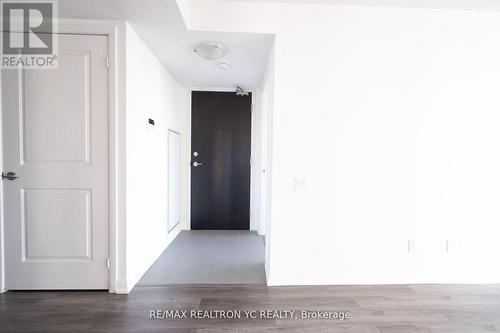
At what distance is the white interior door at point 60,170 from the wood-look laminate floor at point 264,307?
23 cm

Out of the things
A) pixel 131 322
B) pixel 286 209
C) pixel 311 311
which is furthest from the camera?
pixel 286 209

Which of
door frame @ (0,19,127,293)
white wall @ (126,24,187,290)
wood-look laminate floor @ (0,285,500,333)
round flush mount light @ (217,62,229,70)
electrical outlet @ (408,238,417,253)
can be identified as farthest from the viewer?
round flush mount light @ (217,62,229,70)

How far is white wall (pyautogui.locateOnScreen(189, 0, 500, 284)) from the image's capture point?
6.42ft

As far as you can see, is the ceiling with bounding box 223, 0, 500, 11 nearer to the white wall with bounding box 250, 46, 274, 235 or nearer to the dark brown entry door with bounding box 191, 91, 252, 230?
the white wall with bounding box 250, 46, 274, 235

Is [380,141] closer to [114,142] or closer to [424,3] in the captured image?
[424,3]

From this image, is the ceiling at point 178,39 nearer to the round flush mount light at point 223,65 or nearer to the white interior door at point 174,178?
the round flush mount light at point 223,65

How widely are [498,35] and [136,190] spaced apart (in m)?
3.48

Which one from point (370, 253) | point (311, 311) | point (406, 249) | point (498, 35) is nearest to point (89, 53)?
point (311, 311)

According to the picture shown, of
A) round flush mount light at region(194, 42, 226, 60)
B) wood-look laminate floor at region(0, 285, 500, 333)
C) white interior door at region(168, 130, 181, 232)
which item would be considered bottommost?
wood-look laminate floor at region(0, 285, 500, 333)

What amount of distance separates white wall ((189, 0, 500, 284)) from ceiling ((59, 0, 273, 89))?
0.57ft

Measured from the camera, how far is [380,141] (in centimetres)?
201

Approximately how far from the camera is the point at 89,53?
183cm

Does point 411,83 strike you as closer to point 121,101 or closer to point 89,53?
point 121,101

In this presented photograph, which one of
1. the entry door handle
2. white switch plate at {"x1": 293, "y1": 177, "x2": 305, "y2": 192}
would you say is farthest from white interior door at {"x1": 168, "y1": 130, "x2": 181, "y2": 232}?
white switch plate at {"x1": 293, "y1": 177, "x2": 305, "y2": 192}
